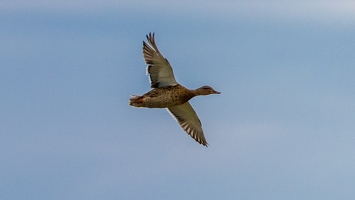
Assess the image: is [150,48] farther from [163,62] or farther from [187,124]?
[187,124]

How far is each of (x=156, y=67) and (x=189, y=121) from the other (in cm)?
303

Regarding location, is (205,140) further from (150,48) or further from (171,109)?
(150,48)

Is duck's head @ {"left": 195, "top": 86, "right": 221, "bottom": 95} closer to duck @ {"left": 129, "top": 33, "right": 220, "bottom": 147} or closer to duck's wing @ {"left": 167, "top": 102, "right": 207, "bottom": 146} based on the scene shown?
duck @ {"left": 129, "top": 33, "right": 220, "bottom": 147}

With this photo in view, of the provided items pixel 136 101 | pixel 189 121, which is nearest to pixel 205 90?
pixel 189 121

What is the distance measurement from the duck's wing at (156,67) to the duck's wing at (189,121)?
5.53ft

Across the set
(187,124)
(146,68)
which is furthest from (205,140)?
(146,68)

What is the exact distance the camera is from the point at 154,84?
41.2 m

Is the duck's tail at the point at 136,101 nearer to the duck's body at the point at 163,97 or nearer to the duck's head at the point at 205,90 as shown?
the duck's body at the point at 163,97

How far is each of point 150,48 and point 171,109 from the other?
3.05 m

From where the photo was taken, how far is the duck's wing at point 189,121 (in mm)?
42562

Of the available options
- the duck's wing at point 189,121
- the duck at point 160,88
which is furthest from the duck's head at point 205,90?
the duck's wing at point 189,121

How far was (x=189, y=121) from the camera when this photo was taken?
1688 inches

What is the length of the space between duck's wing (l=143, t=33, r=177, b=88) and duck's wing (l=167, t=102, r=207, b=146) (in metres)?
1.69

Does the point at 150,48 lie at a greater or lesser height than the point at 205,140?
greater
